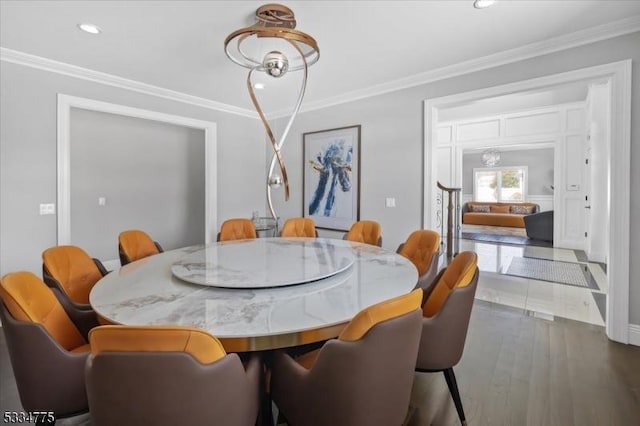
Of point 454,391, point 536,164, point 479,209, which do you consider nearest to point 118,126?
point 454,391

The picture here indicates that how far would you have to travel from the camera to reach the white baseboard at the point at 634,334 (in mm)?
2596

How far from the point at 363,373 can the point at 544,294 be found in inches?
143

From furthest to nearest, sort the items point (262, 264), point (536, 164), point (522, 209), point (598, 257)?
point (536, 164)
point (522, 209)
point (598, 257)
point (262, 264)

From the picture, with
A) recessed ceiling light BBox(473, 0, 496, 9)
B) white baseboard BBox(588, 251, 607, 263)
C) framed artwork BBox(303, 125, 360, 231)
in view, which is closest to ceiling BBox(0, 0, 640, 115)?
recessed ceiling light BBox(473, 0, 496, 9)

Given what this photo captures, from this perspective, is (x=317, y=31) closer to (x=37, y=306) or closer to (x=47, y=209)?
(x=37, y=306)

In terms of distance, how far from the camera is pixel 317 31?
2602 mm

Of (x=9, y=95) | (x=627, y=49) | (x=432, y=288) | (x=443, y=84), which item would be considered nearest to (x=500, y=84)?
(x=443, y=84)

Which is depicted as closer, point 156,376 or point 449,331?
point 156,376

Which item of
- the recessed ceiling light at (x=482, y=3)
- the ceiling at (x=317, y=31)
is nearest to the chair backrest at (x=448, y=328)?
the recessed ceiling light at (x=482, y=3)

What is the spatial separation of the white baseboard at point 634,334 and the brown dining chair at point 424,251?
1593 millimetres

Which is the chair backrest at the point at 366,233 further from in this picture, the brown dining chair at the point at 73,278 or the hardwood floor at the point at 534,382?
the brown dining chair at the point at 73,278

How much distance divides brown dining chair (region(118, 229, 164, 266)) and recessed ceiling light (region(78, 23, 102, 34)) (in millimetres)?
1638

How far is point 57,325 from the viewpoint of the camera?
155 cm

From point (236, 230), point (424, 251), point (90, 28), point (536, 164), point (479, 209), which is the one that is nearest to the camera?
point (90, 28)
